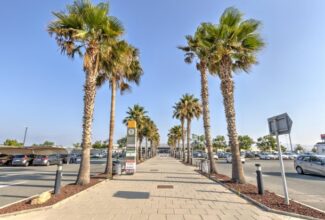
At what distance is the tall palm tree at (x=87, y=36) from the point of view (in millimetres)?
11258

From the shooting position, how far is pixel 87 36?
461 inches

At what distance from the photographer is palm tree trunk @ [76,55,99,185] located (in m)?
11.1

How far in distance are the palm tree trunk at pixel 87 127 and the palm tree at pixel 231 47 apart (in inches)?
274

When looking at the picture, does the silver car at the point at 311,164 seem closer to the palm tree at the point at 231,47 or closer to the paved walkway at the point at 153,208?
the palm tree at the point at 231,47

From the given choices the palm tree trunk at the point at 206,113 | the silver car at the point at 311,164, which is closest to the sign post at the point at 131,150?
the palm tree trunk at the point at 206,113

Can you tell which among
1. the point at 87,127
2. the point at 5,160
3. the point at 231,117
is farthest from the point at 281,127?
the point at 5,160

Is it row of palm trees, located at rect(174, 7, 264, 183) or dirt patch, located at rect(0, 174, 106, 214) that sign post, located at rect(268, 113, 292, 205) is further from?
dirt patch, located at rect(0, 174, 106, 214)

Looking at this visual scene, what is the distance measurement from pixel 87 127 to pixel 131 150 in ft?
24.6

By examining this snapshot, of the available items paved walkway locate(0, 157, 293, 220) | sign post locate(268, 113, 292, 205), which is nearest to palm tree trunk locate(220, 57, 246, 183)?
paved walkway locate(0, 157, 293, 220)

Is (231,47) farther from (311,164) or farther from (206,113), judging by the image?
(311,164)

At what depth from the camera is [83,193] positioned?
30.6 feet

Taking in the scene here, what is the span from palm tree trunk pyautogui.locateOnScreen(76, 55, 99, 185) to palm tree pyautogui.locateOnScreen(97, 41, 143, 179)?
1.88m

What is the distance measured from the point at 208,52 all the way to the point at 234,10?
2.61m

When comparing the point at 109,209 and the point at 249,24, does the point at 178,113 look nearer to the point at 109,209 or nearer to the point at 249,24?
the point at 249,24
